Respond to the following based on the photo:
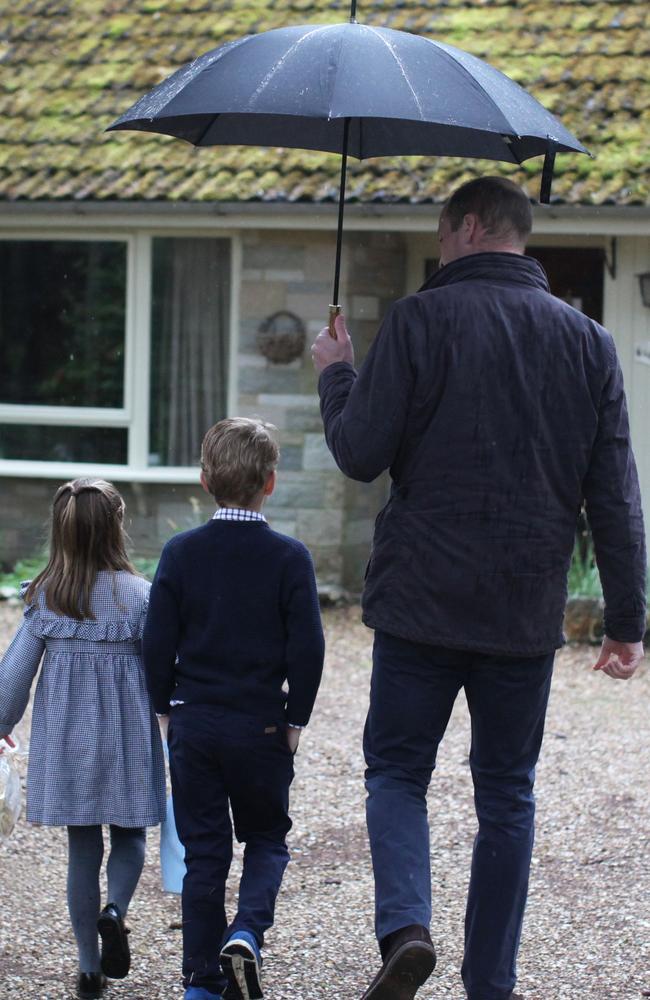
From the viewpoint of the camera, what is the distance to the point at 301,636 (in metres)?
3.32

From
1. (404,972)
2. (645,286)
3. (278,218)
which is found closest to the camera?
(404,972)

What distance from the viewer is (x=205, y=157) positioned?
966 centimetres

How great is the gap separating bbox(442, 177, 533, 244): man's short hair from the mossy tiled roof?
5.49 m

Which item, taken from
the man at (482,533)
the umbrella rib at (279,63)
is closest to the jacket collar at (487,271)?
the man at (482,533)

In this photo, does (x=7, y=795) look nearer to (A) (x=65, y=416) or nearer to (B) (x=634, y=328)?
(B) (x=634, y=328)

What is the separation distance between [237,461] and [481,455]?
0.61 m

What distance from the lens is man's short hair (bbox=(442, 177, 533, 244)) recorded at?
328 centimetres

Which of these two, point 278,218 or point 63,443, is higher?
point 278,218

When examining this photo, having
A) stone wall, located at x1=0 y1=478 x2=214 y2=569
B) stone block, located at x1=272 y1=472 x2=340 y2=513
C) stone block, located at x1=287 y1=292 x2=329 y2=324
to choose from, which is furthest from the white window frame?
stone block, located at x1=272 y1=472 x2=340 y2=513

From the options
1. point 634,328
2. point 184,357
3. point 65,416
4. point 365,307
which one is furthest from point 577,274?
point 65,416

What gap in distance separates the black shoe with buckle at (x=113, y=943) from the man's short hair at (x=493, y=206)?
6.12 feet

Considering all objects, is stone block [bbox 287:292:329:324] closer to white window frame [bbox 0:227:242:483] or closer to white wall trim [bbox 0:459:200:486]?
white window frame [bbox 0:227:242:483]

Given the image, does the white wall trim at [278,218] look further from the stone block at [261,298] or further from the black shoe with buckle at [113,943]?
the black shoe with buckle at [113,943]

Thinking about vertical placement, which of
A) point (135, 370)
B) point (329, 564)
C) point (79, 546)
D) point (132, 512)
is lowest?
point (329, 564)
